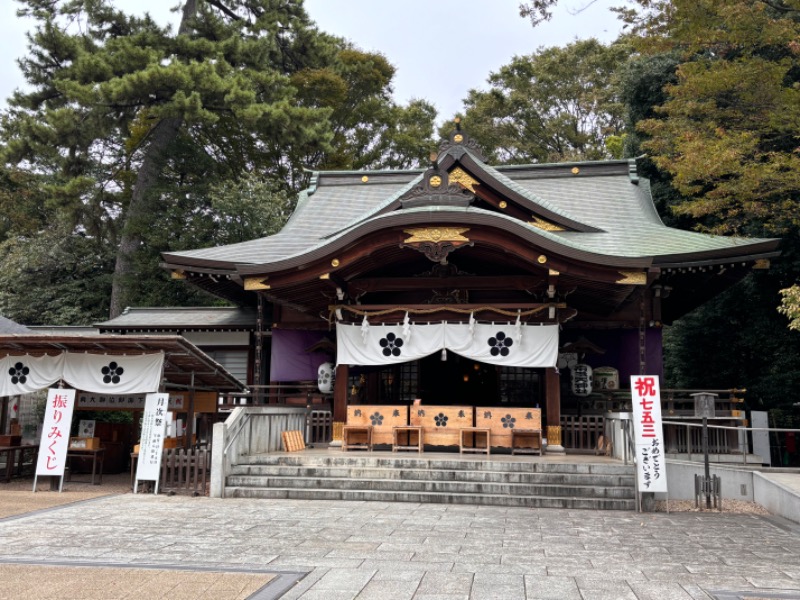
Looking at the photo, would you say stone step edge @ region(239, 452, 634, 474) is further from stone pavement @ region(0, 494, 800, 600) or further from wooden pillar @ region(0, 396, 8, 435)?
wooden pillar @ region(0, 396, 8, 435)

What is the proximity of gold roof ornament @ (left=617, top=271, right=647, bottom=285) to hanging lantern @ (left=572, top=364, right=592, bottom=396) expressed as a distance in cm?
286

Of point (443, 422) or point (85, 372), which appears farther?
point (443, 422)

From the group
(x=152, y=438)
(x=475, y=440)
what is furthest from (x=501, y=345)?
(x=152, y=438)

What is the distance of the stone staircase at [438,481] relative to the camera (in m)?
9.20

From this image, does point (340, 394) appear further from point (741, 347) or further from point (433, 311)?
point (741, 347)

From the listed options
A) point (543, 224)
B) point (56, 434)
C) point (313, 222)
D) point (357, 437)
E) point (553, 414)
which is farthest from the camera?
point (313, 222)

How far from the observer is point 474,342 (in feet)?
40.6

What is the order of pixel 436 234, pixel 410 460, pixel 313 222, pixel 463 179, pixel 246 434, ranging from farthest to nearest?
pixel 313 222, pixel 463 179, pixel 436 234, pixel 246 434, pixel 410 460

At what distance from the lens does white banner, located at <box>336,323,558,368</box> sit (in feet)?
40.3

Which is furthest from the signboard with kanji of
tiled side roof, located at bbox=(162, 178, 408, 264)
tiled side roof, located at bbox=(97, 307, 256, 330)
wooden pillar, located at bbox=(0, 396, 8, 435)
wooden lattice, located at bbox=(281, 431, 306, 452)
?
tiled side roof, located at bbox=(97, 307, 256, 330)

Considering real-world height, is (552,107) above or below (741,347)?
above

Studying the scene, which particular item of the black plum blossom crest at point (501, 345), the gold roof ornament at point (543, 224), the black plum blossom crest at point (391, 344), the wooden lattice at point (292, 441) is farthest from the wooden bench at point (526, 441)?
the gold roof ornament at point (543, 224)

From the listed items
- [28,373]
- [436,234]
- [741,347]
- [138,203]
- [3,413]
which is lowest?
[3,413]

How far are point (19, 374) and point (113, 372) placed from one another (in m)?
1.74
